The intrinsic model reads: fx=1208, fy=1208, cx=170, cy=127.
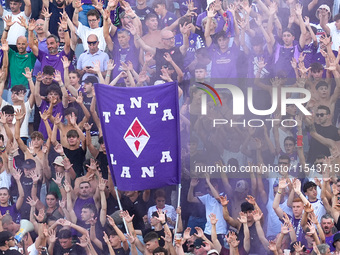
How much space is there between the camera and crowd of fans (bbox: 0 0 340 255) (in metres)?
16.2

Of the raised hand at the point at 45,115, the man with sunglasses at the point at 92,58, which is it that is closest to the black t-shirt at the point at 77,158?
the raised hand at the point at 45,115

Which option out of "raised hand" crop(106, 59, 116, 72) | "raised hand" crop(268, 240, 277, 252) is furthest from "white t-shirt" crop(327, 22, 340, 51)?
"raised hand" crop(268, 240, 277, 252)

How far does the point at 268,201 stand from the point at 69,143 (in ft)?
10.1

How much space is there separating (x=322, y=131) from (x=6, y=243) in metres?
4.87

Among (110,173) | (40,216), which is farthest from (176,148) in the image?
(40,216)

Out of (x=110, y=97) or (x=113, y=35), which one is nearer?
(x=110, y=97)

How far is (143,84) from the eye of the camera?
17.8 m

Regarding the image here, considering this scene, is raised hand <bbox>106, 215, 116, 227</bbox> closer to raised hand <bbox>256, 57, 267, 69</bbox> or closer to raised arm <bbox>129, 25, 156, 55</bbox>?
raised arm <bbox>129, 25, 156, 55</bbox>

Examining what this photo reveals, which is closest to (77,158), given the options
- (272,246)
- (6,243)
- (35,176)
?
(35,176)

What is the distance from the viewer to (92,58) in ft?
60.3

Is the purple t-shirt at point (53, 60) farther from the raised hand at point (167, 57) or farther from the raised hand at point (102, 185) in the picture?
the raised hand at point (102, 185)

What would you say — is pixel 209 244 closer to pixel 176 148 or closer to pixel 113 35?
pixel 176 148

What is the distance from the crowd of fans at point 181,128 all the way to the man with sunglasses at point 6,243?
2 centimetres

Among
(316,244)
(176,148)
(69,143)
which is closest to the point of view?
(316,244)
